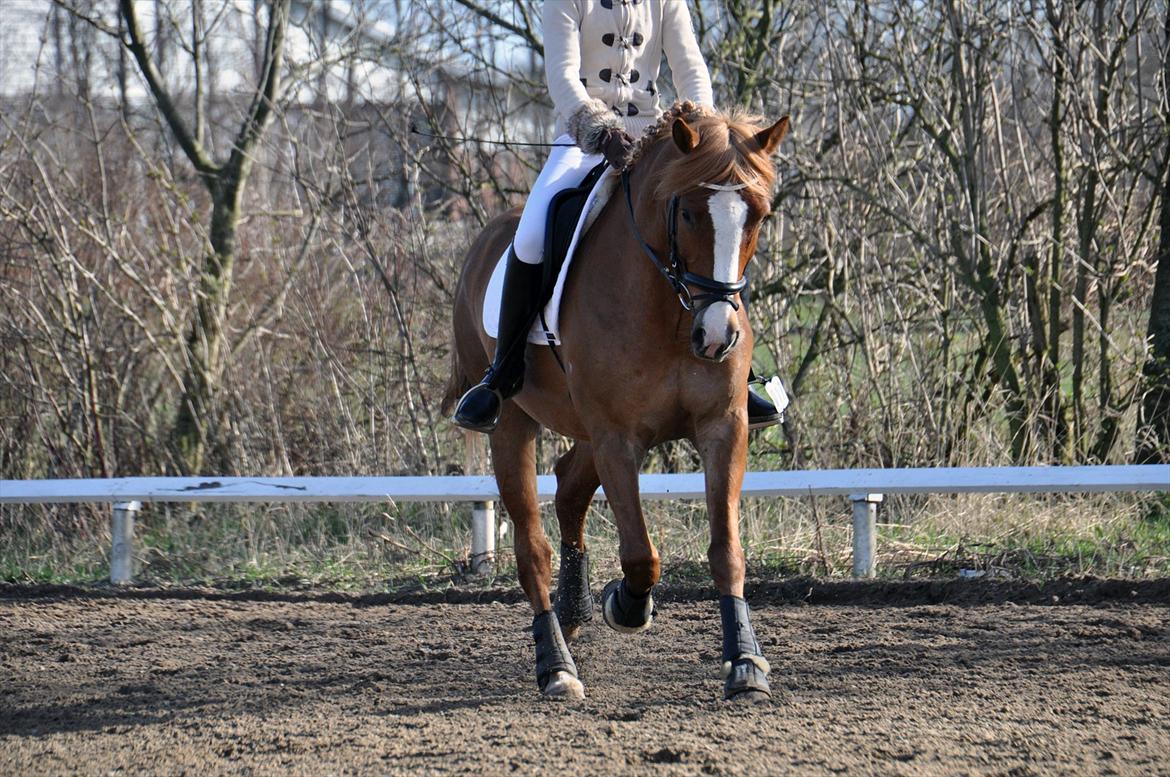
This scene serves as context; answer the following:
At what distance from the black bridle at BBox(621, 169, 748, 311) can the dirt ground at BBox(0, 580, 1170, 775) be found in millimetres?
1336

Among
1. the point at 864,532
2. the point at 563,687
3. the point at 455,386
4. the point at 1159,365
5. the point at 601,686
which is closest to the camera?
the point at 563,687

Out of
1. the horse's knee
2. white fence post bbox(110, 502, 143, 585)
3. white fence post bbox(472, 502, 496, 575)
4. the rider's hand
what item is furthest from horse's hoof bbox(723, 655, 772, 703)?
white fence post bbox(110, 502, 143, 585)

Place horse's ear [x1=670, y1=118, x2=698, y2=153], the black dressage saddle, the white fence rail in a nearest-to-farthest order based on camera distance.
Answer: horse's ear [x1=670, y1=118, x2=698, y2=153], the black dressage saddle, the white fence rail

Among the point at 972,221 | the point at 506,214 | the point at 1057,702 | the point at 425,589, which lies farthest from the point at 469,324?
the point at 972,221

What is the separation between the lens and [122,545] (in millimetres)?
7652

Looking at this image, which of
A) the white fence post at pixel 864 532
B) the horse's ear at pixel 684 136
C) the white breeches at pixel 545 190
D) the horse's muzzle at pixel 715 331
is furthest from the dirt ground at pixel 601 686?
the horse's ear at pixel 684 136

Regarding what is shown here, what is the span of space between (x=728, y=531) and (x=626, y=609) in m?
0.60

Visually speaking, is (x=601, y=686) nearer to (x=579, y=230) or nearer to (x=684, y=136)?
(x=579, y=230)

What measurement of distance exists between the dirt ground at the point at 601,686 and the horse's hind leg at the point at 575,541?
17 cm

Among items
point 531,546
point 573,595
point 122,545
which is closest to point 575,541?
point 573,595

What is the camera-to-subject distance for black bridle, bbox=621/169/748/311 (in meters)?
4.04

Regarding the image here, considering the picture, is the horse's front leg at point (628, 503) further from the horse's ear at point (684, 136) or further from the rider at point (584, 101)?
the horse's ear at point (684, 136)

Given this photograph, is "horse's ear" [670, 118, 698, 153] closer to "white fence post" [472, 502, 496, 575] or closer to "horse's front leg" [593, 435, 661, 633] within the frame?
"horse's front leg" [593, 435, 661, 633]

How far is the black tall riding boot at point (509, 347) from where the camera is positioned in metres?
5.10
